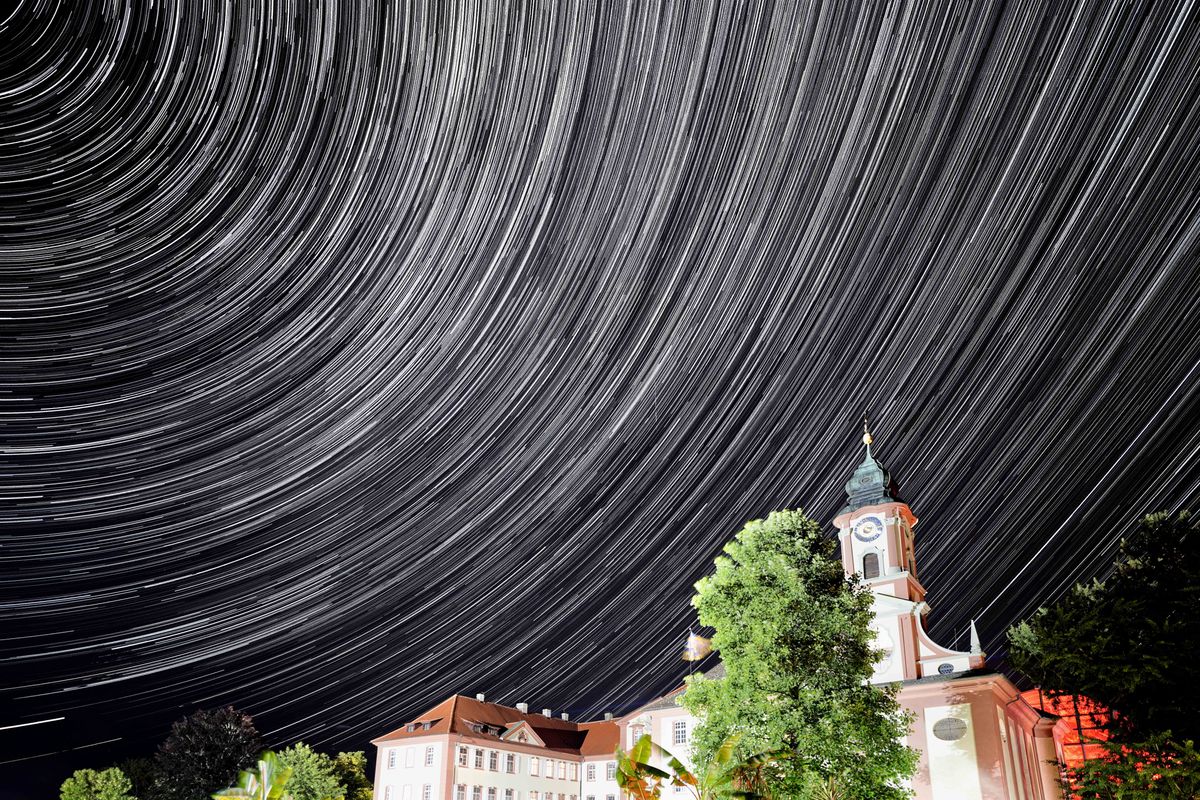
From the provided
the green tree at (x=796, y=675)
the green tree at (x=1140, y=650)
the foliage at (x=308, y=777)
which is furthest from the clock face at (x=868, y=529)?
the foliage at (x=308, y=777)

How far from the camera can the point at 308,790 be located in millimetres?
66125

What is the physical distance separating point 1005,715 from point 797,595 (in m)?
23.4

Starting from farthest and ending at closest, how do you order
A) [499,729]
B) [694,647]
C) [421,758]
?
[499,729] < [421,758] < [694,647]

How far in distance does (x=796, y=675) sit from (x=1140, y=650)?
17.7 metres

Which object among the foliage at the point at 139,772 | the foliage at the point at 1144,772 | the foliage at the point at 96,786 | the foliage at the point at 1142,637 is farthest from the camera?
the foliage at the point at 139,772

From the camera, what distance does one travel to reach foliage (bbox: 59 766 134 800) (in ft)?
225

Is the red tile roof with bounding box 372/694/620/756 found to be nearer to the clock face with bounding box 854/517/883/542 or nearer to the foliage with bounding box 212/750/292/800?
the clock face with bounding box 854/517/883/542

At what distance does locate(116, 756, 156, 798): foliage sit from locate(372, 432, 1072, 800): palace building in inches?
1124

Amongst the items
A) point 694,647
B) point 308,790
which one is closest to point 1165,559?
point 694,647

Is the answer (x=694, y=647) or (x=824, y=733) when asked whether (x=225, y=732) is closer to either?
(x=694, y=647)

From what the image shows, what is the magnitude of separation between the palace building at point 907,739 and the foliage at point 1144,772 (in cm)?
672

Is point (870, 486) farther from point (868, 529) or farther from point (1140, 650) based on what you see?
point (1140, 650)

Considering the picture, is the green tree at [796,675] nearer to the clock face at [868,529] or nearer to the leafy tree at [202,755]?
the clock face at [868,529]

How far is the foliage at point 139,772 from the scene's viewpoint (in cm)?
7938
